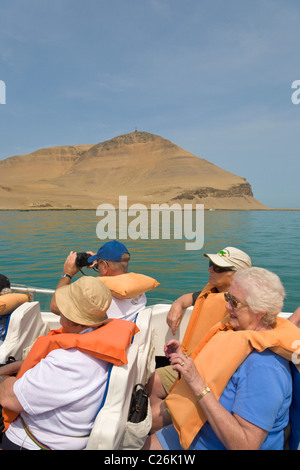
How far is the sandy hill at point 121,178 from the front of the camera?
83.1m

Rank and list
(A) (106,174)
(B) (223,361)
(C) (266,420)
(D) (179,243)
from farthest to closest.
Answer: (A) (106,174), (D) (179,243), (B) (223,361), (C) (266,420)

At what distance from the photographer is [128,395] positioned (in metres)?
1.53

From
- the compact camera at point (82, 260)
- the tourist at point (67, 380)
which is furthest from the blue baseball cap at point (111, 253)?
the tourist at point (67, 380)

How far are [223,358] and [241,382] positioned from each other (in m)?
0.11

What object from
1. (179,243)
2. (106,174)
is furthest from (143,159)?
(179,243)

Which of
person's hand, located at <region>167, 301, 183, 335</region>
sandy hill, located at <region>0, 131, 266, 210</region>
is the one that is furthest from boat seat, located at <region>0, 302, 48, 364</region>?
sandy hill, located at <region>0, 131, 266, 210</region>

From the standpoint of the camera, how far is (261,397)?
1296 millimetres

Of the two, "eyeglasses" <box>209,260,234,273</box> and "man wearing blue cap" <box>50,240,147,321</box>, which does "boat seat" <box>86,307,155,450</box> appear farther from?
"eyeglasses" <box>209,260,234,273</box>

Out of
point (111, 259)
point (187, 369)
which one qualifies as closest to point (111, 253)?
point (111, 259)

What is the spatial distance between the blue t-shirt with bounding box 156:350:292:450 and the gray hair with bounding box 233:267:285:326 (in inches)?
6.9

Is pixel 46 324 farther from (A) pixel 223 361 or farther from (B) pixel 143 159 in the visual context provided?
(B) pixel 143 159

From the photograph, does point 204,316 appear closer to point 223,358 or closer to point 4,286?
point 223,358

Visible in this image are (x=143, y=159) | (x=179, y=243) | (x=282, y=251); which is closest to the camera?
(x=282, y=251)

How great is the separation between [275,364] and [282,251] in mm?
12625
